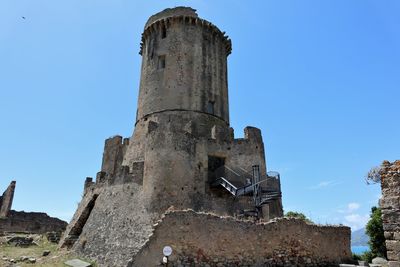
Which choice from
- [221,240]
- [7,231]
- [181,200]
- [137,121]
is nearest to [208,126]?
[137,121]

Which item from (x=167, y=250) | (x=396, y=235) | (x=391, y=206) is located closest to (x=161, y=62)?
(x=167, y=250)

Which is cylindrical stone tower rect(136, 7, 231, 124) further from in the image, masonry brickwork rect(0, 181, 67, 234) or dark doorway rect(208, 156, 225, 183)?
masonry brickwork rect(0, 181, 67, 234)

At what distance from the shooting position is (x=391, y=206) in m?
7.36

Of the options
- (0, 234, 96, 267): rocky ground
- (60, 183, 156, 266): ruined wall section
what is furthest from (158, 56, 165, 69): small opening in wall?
(0, 234, 96, 267): rocky ground

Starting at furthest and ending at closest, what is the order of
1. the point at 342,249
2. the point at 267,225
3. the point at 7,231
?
1. the point at 7,231
2. the point at 342,249
3. the point at 267,225

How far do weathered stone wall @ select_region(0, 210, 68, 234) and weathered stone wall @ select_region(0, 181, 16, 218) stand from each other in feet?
2.51

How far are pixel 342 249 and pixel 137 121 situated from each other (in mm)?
16298

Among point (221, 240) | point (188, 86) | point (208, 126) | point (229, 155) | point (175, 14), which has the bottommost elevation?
point (221, 240)

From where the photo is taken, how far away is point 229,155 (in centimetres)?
2042

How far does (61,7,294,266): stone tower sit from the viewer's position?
17125 mm

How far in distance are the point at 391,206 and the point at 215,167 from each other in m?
13.1

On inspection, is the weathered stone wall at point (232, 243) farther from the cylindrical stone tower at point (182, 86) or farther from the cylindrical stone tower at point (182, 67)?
the cylindrical stone tower at point (182, 67)

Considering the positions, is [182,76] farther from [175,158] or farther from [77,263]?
[77,263]

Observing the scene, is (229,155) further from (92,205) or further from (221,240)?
(92,205)
